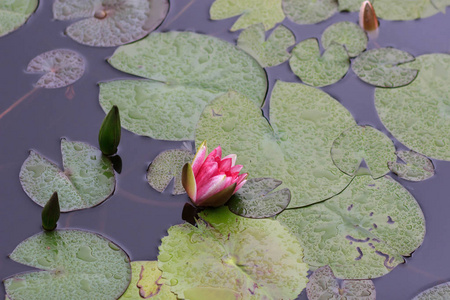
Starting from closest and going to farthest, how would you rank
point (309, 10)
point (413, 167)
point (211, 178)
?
point (211, 178), point (413, 167), point (309, 10)

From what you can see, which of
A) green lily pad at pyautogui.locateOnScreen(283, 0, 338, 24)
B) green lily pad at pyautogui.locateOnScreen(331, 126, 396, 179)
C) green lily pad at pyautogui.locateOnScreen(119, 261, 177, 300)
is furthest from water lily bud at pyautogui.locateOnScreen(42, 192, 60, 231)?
green lily pad at pyautogui.locateOnScreen(283, 0, 338, 24)

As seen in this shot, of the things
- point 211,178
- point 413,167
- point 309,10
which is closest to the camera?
point 211,178

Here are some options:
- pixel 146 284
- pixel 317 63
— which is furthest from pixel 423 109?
pixel 146 284

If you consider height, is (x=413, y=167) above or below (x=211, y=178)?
below

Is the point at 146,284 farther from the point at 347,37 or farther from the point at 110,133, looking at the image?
the point at 347,37

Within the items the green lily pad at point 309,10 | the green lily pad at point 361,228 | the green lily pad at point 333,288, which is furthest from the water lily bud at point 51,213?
the green lily pad at point 309,10

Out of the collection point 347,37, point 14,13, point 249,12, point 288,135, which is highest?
point 14,13

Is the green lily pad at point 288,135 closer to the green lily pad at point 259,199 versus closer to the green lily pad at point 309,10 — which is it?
the green lily pad at point 259,199
